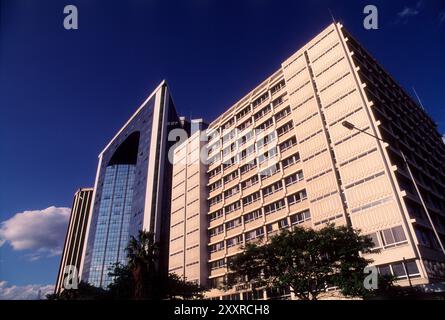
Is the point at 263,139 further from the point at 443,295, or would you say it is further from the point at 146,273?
the point at 443,295

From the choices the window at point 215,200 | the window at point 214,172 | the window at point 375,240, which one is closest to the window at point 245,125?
the window at point 214,172

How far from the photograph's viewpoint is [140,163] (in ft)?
353

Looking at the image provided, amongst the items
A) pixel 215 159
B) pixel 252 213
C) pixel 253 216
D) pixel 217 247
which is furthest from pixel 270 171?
pixel 217 247

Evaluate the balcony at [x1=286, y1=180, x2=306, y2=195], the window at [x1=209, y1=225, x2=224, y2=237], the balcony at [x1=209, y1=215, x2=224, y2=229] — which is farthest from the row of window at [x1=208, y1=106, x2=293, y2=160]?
the window at [x1=209, y1=225, x2=224, y2=237]

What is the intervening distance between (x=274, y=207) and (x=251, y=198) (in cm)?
570

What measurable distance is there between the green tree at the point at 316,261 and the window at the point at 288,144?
20807 mm

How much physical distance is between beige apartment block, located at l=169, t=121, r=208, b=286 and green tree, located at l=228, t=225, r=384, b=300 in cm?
2790

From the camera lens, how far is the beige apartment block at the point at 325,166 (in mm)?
31344

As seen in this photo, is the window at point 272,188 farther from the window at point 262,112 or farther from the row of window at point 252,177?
the window at point 262,112

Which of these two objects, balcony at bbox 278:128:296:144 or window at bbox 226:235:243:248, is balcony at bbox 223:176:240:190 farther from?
balcony at bbox 278:128:296:144

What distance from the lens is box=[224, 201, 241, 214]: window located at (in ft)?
171

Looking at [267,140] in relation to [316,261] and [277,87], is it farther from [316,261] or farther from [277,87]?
[316,261]

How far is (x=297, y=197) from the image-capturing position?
42375 millimetres
